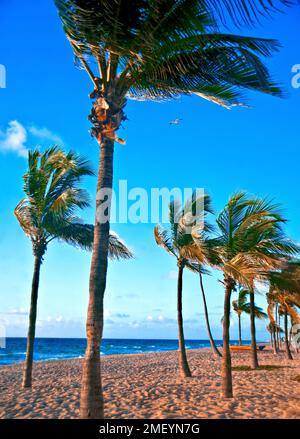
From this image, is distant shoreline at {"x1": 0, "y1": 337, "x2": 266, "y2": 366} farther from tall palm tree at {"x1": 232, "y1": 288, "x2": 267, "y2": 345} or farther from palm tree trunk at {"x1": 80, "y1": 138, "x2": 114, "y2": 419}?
palm tree trunk at {"x1": 80, "y1": 138, "x2": 114, "y2": 419}

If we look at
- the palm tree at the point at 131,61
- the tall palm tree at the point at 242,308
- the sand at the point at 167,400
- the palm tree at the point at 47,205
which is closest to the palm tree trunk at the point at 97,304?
the palm tree at the point at 131,61

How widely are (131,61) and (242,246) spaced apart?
582 cm

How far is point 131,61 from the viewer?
23.4 ft

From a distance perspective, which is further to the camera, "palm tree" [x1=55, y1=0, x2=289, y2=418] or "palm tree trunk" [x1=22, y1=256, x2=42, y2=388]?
"palm tree trunk" [x1=22, y1=256, x2=42, y2=388]

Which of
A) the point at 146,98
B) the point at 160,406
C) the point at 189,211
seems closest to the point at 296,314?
the point at 189,211

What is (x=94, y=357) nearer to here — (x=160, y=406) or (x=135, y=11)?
(x=160, y=406)

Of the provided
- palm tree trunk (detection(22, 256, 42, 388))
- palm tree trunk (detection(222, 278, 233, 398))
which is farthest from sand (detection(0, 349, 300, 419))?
palm tree trunk (detection(22, 256, 42, 388))

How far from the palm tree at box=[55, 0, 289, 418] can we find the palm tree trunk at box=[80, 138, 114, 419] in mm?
14

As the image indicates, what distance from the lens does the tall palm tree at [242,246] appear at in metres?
9.57

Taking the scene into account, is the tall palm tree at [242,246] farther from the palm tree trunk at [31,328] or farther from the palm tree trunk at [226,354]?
the palm tree trunk at [31,328]

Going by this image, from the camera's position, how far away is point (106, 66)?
7379 millimetres

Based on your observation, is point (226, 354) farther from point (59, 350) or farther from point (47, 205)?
point (59, 350)

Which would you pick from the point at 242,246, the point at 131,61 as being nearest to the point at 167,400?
the point at 242,246

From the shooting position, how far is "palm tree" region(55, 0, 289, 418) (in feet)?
20.3
